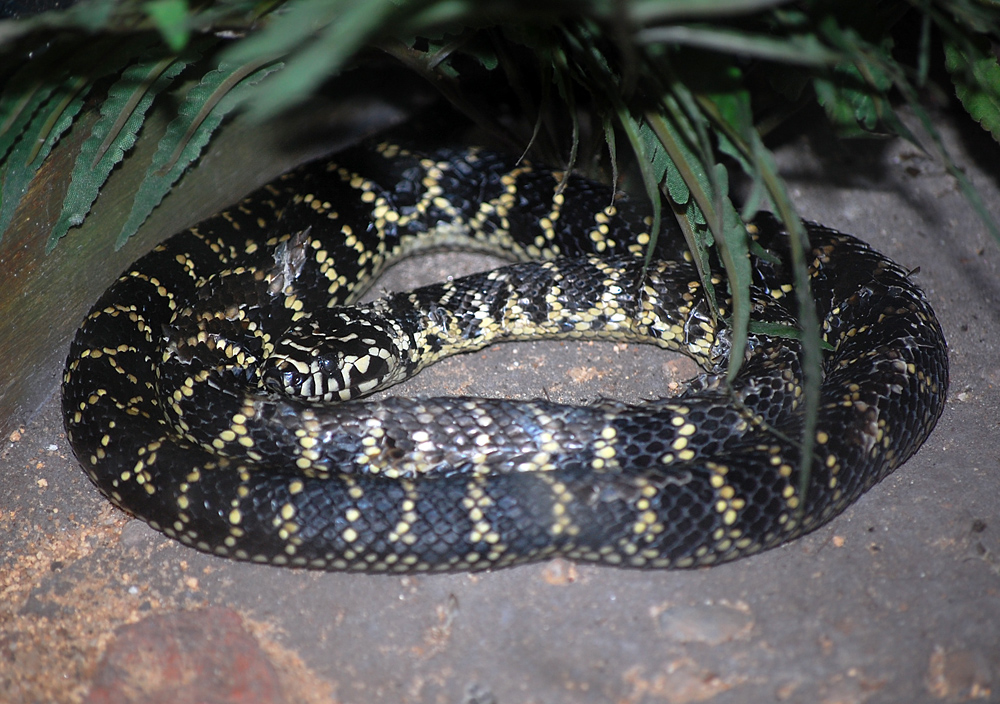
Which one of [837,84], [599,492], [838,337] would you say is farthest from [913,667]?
[837,84]

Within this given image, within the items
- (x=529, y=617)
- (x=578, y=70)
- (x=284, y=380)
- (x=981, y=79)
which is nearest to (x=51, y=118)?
(x=284, y=380)

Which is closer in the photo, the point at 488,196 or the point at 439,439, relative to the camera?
the point at 439,439

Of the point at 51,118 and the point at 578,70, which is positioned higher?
the point at 51,118

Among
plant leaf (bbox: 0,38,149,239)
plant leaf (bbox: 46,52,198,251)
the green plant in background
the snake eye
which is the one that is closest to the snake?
the snake eye

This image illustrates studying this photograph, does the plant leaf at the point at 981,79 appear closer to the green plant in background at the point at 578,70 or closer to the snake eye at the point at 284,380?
the green plant in background at the point at 578,70

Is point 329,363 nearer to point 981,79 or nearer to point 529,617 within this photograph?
point 529,617

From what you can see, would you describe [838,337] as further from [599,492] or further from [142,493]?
[142,493]
